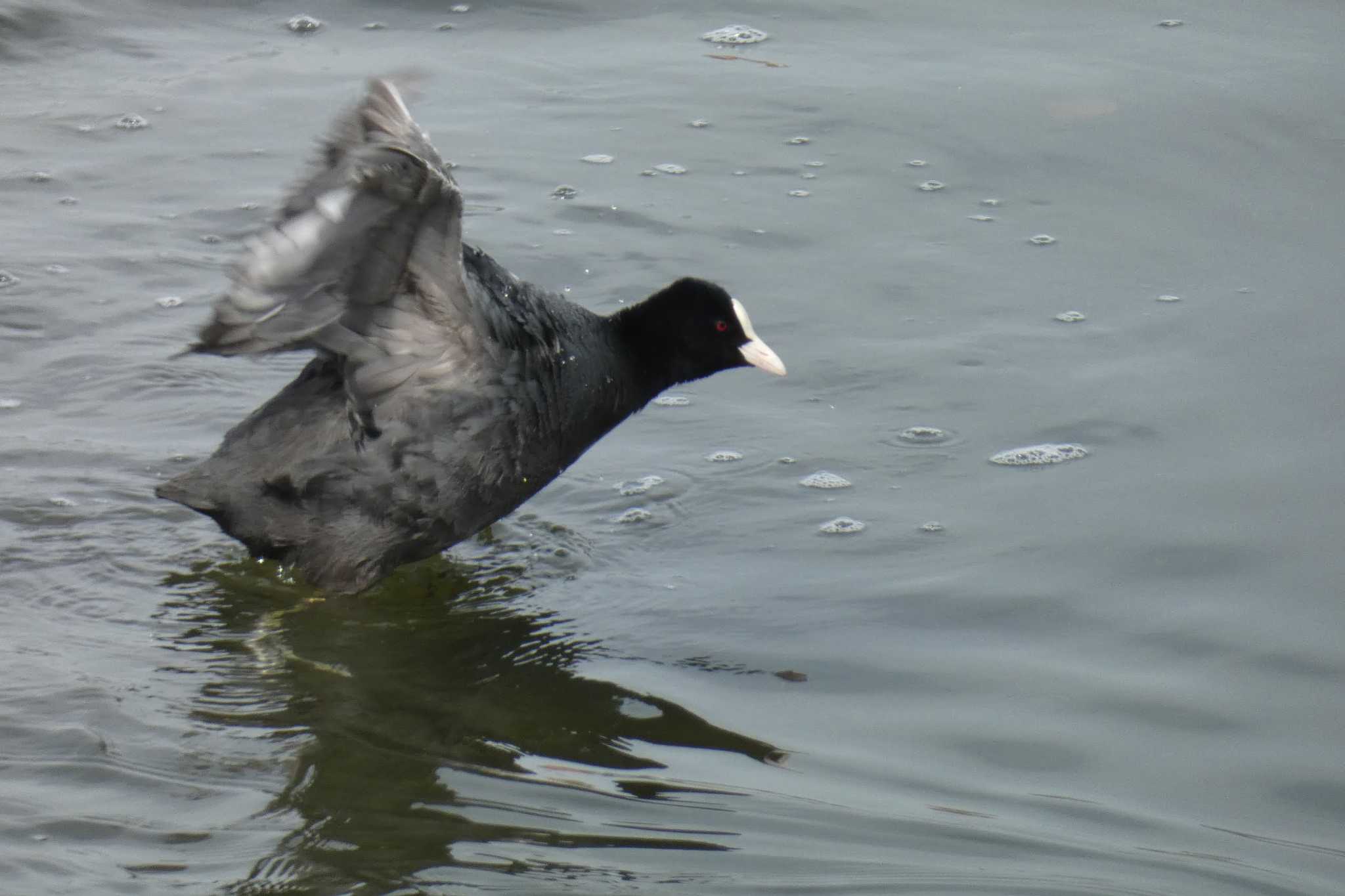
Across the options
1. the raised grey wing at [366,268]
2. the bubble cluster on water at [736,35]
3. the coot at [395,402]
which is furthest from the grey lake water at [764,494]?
the raised grey wing at [366,268]

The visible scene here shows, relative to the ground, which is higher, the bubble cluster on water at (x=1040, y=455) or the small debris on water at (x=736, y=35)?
the small debris on water at (x=736, y=35)

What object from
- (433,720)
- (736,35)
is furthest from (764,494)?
(736,35)

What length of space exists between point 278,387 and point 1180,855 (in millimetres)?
3602

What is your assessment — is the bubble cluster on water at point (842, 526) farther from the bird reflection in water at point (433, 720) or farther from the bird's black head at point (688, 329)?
the bird reflection in water at point (433, 720)

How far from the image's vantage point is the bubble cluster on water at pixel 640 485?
206 inches

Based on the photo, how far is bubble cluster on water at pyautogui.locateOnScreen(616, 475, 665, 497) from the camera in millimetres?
5227

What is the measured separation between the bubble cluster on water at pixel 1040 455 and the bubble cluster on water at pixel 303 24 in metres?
5.24

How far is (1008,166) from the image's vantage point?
23.5 feet

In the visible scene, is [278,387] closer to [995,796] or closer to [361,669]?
[361,669]

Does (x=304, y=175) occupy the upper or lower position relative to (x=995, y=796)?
upper

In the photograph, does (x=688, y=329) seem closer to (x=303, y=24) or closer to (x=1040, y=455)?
(x=1040, y=455)

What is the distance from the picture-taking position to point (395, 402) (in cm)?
453

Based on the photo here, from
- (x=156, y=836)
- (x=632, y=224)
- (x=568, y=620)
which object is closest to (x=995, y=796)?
(x=568, y=620)

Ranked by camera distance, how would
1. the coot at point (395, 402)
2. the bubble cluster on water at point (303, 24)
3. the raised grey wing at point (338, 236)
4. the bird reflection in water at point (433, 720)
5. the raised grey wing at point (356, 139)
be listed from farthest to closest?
the bubble cluster on water at point (303, 24) < the coot at point (395, 402) < the raised grey wing at point (356, 139) < the raised grey wing at point (338, 236) < the bird reflection in water at point (433, 720)
